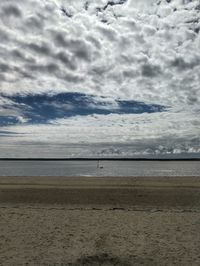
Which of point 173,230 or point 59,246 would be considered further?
point 173,230

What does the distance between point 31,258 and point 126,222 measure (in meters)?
5.34

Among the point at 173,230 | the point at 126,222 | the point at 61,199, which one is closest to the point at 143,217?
the point at 126,222

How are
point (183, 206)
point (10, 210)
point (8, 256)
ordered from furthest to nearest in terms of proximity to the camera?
point (183, 206), point (10, 210), point (8, 256)

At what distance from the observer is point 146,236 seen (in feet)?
38.0

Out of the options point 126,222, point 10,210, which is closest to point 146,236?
point 126,222

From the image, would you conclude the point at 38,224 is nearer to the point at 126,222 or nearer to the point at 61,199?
the point at 126,222

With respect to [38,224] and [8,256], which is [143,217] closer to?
[38,224]

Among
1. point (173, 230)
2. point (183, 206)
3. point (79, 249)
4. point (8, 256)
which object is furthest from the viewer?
point (183, 206)

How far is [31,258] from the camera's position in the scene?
30.5 ft

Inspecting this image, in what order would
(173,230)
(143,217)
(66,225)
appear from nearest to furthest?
(173,230) < (66,225) < (143,217)

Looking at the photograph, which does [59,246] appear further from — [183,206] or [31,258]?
[183,206]

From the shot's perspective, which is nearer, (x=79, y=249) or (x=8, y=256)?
(x=8, y=256)

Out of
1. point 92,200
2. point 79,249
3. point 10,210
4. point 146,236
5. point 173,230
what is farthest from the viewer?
point 92,200

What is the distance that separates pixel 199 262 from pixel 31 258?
4148mm
